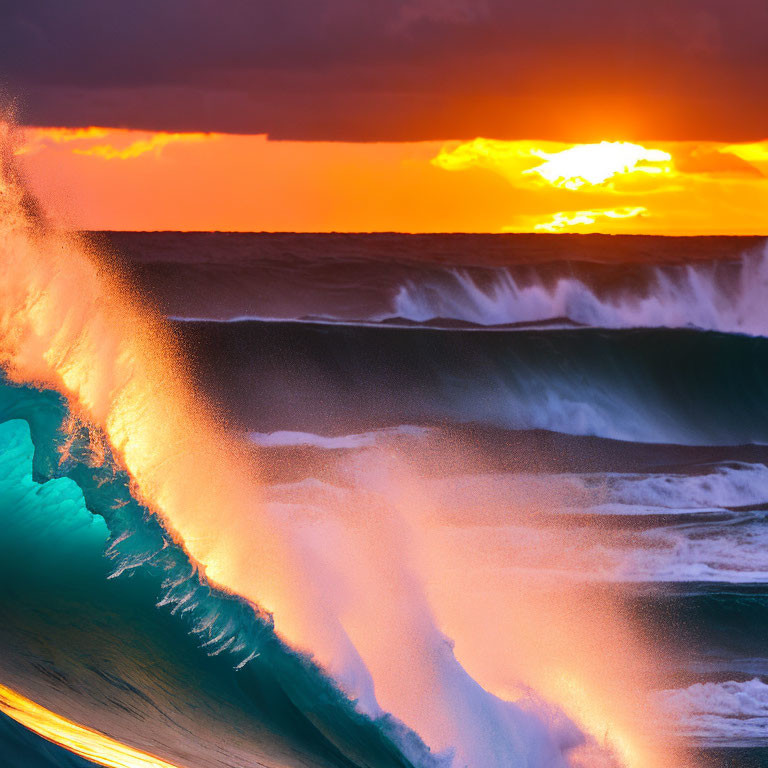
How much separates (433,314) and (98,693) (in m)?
14.5

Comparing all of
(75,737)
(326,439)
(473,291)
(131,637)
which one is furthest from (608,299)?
(75,737)

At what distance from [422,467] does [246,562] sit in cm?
506

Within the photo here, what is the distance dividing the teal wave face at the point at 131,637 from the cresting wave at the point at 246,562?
0.06 ft

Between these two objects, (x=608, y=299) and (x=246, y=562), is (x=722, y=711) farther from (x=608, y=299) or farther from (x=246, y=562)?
(x=608, y=299)

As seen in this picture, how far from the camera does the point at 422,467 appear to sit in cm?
998

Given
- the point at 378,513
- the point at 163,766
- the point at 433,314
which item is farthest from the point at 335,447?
the point at 433,314

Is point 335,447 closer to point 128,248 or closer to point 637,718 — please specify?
point 637,718

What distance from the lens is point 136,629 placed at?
5102 mm

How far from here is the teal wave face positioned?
437cm

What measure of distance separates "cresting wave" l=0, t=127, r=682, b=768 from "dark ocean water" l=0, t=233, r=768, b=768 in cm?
4

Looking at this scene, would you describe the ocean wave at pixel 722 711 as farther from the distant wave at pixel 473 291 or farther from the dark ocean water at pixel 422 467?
the distant wave at pixel 473 291

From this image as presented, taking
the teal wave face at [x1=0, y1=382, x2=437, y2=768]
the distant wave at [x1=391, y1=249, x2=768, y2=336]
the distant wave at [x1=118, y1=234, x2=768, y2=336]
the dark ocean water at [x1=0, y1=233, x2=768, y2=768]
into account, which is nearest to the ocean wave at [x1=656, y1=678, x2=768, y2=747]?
the dark ocean water at [x1=0, y1=233, x2=768, y2=768]

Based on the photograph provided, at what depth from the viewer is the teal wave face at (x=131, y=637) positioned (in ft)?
14.3

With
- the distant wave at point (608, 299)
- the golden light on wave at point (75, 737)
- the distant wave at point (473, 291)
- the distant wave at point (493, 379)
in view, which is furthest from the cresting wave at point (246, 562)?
the distant wave at point (608, 299)
